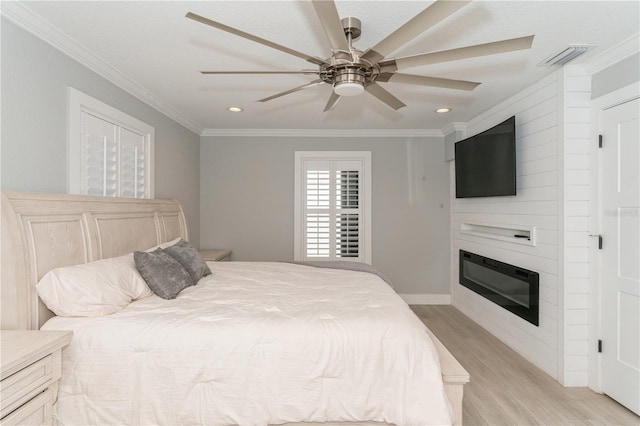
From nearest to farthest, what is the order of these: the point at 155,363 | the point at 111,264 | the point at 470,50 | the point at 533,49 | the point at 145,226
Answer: the point at 470,50 < the point at 155,363 < the point at 111,264 < the point at 533,49 < the point at 145,226

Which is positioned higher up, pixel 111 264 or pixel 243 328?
pixel 111 264

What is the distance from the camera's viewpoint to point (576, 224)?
8.38 ft

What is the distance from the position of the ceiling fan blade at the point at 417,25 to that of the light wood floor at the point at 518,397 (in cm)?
228

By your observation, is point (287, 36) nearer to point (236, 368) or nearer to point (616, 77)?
point (236, 368)

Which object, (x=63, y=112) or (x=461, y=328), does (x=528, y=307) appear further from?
(x=63, y=112)

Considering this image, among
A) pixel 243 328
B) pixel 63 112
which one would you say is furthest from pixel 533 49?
pixel 63 112

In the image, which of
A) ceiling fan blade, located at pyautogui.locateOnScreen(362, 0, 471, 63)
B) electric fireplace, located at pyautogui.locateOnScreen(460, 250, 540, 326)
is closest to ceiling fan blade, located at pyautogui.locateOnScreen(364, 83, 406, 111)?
ceiling fan blade, located at pyautogui.locateOnScreen(362, 0, 471, 63)

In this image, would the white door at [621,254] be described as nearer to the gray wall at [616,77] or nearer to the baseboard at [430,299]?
the gray wall at [616,77]

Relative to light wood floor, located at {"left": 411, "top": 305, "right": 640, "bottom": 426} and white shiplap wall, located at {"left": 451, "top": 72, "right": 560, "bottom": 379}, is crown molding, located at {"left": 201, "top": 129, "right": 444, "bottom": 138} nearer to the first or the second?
white shiplap wall, located at {"left": 451, "top": 72, "right": 560, "bottom": 379}

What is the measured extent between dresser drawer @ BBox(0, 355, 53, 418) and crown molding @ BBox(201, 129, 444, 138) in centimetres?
366

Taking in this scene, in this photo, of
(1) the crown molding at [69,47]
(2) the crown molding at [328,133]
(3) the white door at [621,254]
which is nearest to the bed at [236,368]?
(1) the crown molding at [69,47]

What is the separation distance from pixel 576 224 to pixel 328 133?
3092mm

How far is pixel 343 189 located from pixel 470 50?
327 centimetres

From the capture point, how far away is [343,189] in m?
4.75
